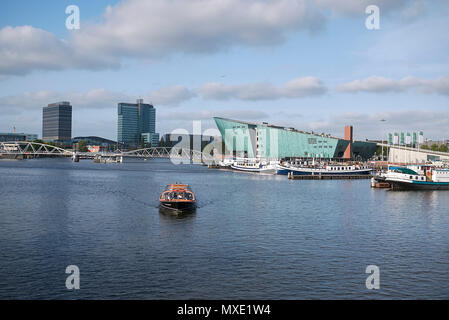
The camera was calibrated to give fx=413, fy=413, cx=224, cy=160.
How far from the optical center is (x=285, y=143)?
17312 cm

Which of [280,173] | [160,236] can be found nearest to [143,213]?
[160,236]

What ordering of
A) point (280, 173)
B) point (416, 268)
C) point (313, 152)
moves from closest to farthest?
point (416, 268), point (280, 173), point (313, 152)

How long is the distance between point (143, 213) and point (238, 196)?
22.1 meters

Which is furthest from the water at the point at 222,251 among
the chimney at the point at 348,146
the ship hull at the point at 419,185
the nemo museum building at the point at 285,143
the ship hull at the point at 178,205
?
the chimney at the point at 348,146

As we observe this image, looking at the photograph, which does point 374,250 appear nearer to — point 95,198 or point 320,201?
point 320,201

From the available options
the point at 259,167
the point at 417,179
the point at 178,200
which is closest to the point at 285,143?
the point at 259,167

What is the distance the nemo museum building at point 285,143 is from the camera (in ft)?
560

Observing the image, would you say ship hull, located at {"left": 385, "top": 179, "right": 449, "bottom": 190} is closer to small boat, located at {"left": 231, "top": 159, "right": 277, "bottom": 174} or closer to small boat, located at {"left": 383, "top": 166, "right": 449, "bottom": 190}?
small boat, located at {"left": 383, "top": 166, "right": 449, "bottom": 190}

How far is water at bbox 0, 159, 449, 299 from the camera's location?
20.9 metres

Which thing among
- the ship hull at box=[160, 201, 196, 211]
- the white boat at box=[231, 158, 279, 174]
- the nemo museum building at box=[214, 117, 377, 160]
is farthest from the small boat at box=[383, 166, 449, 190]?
the nemo museum building at box=[214, 117, 377, 160]

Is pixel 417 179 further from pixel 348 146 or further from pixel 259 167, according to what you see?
pixel 348 146

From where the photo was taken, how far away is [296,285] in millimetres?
21547

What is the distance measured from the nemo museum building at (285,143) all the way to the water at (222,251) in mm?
121101
